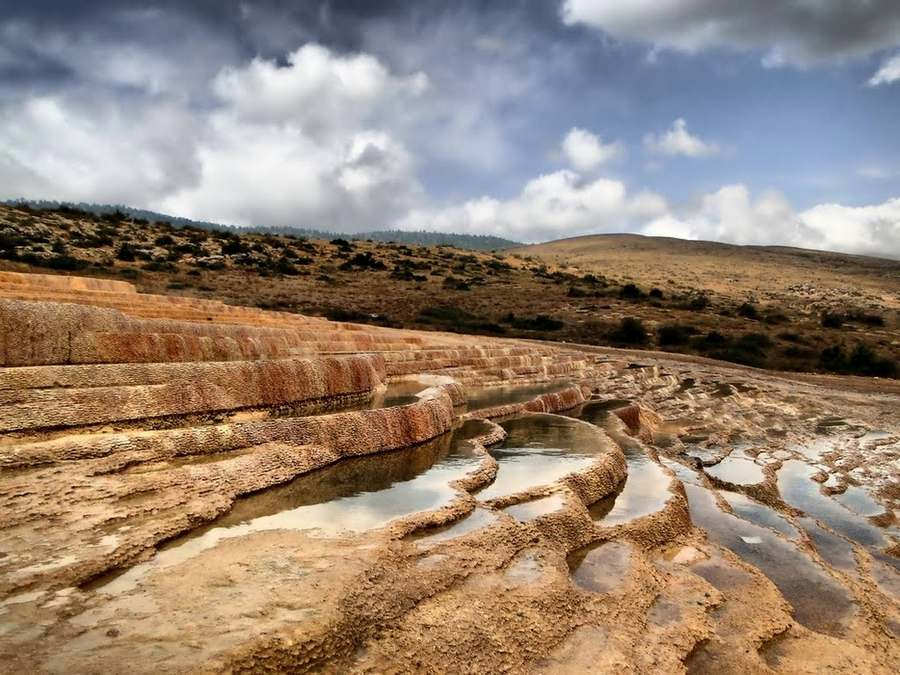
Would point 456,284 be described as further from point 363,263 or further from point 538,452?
point 538,452

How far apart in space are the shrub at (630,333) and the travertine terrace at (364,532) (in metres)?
18.2

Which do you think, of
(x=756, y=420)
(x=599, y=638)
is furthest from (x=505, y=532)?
(x=756, y=420)

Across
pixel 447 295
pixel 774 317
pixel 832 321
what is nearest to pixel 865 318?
pixel 832 321

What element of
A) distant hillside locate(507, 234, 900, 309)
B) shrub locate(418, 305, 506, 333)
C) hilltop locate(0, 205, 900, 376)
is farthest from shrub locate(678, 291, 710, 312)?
shrub locate(418, 305, 506, 333)

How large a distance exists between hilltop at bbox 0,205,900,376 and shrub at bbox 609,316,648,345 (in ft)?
0.30

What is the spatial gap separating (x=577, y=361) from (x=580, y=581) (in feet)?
50.9

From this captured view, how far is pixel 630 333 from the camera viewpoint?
93.3 feet

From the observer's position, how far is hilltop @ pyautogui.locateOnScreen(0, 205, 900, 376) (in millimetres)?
26422

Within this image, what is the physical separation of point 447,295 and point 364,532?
103ft

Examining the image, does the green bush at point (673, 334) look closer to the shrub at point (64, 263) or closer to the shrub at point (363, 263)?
the shrub at point (363, 263)

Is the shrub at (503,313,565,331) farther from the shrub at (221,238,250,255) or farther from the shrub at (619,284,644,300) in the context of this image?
the shrub at (221,238,250,255)

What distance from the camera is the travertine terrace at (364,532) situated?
311 cm

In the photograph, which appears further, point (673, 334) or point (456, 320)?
point (456, 320)

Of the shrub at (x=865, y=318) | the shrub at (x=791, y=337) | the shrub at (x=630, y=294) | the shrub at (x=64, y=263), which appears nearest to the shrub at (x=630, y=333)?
the shrub at (x=791, y=337)
